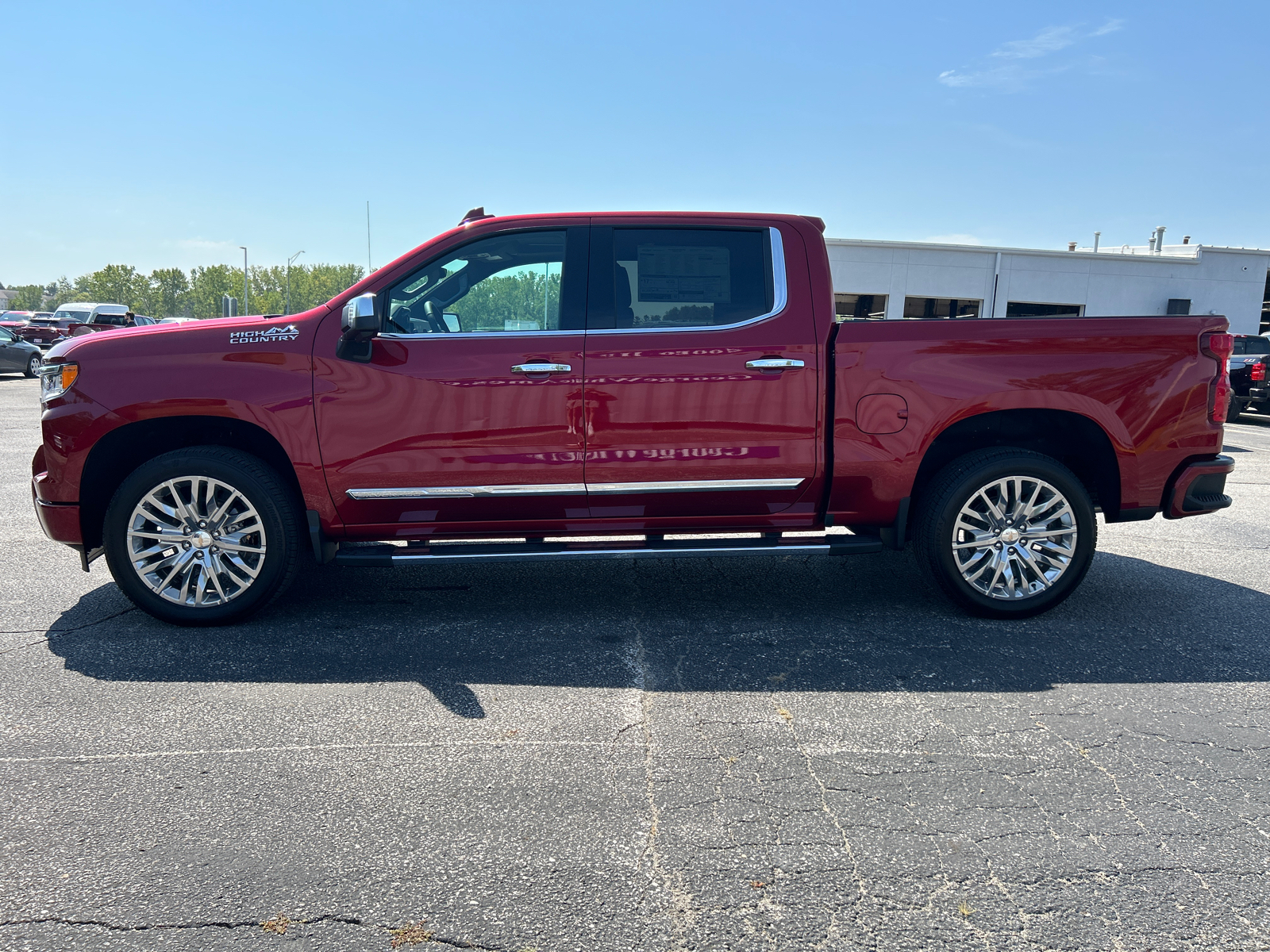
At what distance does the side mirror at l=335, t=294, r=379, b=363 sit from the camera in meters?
→ 4.36

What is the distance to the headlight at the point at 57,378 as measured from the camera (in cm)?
454

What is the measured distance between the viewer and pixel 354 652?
14.3 feet

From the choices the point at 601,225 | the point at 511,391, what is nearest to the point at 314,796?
the point at 511,391

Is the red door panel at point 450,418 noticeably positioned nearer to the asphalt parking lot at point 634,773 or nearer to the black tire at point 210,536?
the black tire at point 210,536

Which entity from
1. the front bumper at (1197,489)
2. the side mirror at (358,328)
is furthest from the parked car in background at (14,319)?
the front bumper at (1197,489)

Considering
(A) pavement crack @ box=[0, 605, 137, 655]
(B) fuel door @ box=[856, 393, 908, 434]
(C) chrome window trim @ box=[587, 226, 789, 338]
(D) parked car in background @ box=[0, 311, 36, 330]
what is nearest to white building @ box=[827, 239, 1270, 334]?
(C) chrome window trim @ box=[587, 226, 789, 338]

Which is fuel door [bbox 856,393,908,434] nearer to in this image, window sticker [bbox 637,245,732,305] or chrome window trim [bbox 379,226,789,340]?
chrome window trim [bbox 379,226,789,340]

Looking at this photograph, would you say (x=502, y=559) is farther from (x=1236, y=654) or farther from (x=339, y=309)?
(x=1236, y=654)

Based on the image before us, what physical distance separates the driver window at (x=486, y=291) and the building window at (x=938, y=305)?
3537cm

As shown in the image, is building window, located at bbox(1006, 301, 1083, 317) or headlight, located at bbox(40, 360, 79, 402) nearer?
headlight, located at bbox(40, 360, 79, 402)

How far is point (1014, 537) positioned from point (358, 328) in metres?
3.47

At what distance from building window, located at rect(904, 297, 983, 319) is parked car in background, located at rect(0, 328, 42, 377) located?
1205 inches

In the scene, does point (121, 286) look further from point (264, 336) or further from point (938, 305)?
point (264, 336)

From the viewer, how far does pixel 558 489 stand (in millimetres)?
4676
